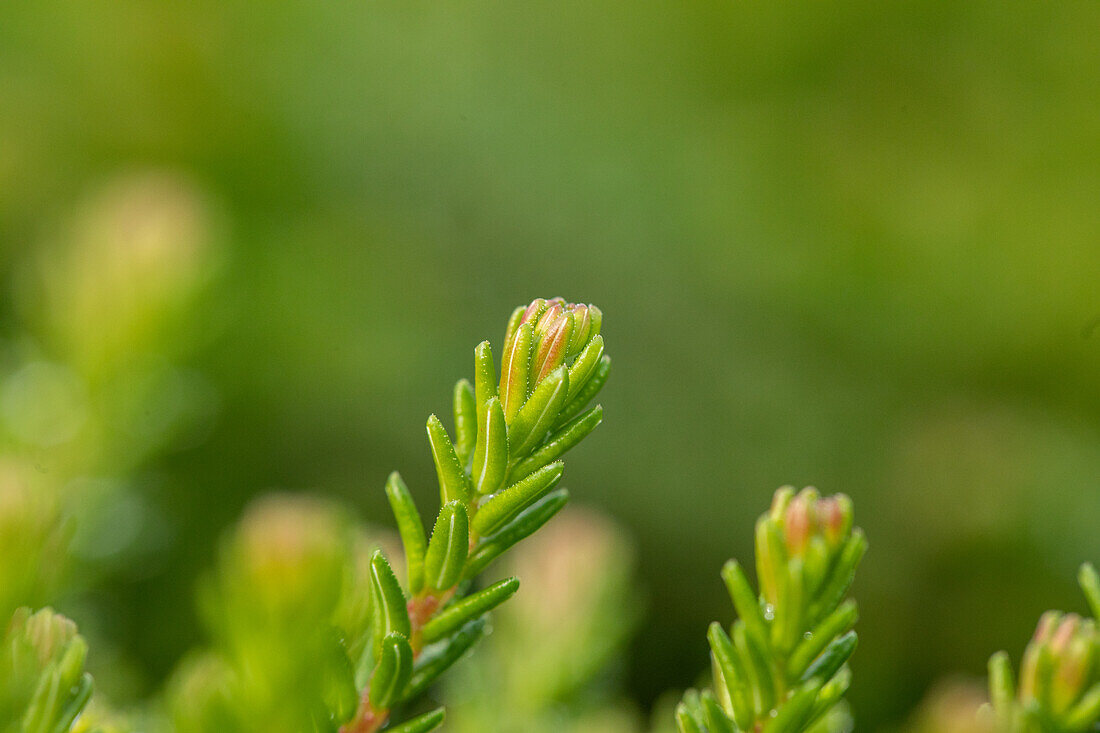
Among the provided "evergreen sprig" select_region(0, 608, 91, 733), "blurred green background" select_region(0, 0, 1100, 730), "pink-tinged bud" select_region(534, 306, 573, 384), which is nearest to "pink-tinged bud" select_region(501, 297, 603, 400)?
"pink-tinged bud" select_region(534, 306, 573, 384)

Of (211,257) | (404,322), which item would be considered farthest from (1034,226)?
(211,257)

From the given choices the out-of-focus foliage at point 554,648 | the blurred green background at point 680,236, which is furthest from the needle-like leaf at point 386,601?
the blurred green background at point 680,236

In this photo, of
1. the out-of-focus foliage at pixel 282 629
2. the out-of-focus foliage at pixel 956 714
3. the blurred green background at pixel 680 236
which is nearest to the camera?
the out-of-focus foliage at pixel 282 629

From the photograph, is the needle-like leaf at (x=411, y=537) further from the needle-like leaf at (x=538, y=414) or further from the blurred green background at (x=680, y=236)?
the blurred green background at (x=680, y=236)

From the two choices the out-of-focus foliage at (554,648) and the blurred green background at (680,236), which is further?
the blurred green background at (680,236)

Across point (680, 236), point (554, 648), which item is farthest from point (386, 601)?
point (680, 236)

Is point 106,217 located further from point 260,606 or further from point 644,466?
point 644,466
